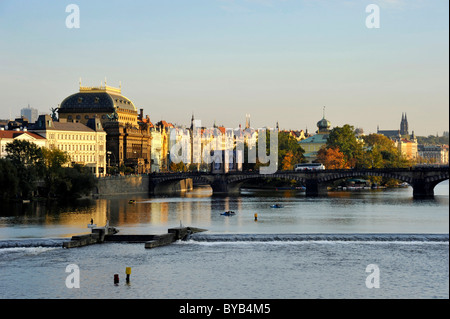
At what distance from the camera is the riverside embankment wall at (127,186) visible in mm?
124119

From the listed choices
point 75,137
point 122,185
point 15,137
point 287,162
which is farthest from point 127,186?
point 287,162

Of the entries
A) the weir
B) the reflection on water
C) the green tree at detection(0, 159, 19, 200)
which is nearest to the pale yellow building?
the reflection on water

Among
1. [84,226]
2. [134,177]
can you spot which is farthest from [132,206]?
[134,177]

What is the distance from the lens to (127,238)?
206 ft

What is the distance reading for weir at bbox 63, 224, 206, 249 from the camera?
2338 inches

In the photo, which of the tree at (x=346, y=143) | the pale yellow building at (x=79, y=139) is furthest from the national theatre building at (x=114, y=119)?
the tree at (x=346, y=143)

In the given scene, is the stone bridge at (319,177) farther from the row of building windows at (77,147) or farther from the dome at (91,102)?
the dome at (91,102)

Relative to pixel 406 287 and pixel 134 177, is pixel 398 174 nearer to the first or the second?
pixel 134 177

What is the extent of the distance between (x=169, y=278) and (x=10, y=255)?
42.5 feet

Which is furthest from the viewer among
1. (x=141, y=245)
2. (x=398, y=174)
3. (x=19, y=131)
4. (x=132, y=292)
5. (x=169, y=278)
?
(x=19, y=131)

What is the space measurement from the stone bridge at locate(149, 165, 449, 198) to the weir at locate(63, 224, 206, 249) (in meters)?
61.0

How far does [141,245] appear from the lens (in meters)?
60.3

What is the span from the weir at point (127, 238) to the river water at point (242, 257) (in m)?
0.82

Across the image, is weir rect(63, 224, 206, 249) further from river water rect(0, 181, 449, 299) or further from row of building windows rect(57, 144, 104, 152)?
row of building windows rect(57, 144, 104, 152)
